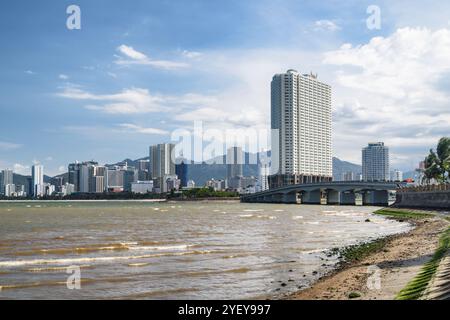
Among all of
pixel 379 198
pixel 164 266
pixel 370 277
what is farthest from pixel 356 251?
pixel 379 198

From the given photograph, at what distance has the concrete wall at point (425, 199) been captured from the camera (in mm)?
89000

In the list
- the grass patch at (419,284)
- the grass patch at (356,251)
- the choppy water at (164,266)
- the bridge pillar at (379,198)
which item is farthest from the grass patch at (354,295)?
the bridge pillar at (379,198)

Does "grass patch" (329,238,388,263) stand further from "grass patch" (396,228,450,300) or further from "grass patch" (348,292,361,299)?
"grass patch" (348,292,361,299)

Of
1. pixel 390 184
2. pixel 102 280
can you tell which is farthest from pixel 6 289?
pixel 390 184

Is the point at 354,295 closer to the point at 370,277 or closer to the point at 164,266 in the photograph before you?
the point at 370,277

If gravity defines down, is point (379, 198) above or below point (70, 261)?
below

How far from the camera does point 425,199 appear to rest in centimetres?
10412

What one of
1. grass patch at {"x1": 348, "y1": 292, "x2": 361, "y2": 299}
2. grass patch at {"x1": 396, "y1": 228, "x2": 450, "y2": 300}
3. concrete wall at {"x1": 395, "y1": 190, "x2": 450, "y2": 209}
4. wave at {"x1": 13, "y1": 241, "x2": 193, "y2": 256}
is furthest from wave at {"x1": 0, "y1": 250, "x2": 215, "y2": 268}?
concrete wall at {"x1": 395, "y1": 190, "x2": 450, "y2": 209}

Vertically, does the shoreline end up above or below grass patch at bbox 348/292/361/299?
below

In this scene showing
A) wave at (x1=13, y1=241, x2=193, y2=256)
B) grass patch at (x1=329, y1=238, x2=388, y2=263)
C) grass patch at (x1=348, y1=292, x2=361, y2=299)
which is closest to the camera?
grass patch at (x1=348, y1=292, x2=361, y2=299)

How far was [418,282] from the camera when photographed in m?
19.2

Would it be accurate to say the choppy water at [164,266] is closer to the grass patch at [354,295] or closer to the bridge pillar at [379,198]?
the grass patch at [354,295]

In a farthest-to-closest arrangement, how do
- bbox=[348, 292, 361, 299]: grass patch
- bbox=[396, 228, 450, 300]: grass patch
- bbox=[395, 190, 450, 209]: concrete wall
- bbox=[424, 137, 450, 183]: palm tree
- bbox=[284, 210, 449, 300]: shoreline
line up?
bbox=[424, 137, 450, 183]: palm tree
bbox=[395, 190, 450, 209]: concrete wall
bbox=[284, 210, 449, 300]: shoreline
bbox=[348, 292, 361, 299]: grass patch
bbox=[396, 228, 450, 300]: grass patch

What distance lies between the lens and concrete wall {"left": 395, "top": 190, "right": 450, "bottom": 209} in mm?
89000
